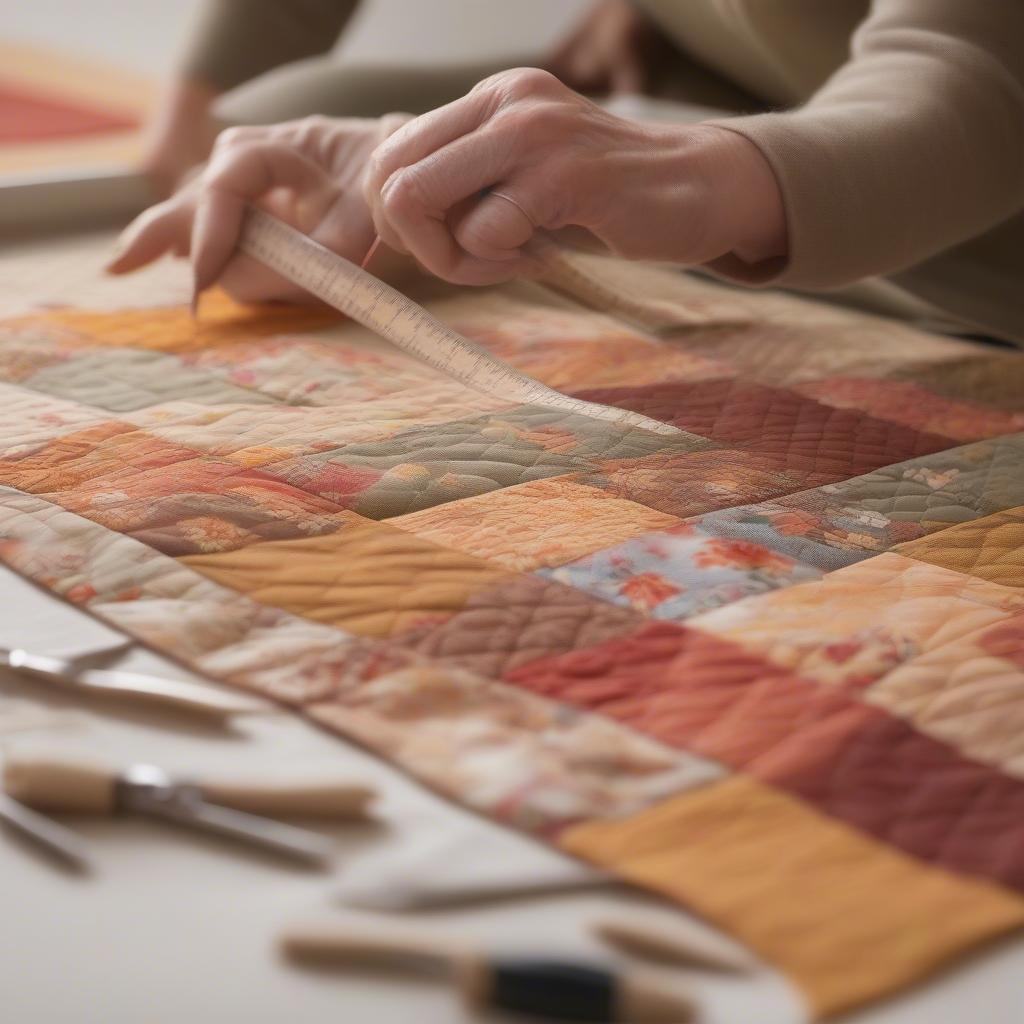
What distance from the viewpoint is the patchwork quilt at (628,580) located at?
1.77 feet

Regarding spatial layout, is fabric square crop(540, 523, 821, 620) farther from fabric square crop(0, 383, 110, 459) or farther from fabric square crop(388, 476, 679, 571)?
fabric square crop(0, 383, 110, 459)

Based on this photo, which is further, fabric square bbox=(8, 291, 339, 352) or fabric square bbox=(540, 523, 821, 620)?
fabric square bbox=(8, 291, 339, 352)

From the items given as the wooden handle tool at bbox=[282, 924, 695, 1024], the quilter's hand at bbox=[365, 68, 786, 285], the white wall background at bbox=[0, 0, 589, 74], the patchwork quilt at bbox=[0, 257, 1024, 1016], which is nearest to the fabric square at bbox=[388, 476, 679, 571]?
the patchwork quilt at bbox=[0, 257, 1024, 1016]

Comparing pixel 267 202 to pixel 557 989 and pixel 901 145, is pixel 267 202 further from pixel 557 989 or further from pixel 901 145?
pixel 557 989

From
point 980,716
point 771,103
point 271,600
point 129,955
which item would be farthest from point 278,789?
point 771,103

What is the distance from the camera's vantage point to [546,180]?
36.8 inches

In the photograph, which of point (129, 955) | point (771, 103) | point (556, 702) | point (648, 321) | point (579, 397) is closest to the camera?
point (129, 955)

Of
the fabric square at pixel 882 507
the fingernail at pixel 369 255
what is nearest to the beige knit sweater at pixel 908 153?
the fabric square at pixel 882 507

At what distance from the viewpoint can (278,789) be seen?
538 mm

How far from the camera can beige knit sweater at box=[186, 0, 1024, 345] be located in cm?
106

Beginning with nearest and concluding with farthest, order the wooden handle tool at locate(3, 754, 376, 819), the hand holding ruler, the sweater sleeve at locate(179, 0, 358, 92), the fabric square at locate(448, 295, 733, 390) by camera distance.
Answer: the wooden handle tool at locate(3, 754, 376, 819)
the hand holding ruler
the fabric square at locate(448, 295, 733, 390)
the sweater sleeve at locate(179, 0, 358, 92)

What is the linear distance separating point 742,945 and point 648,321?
2.96 ft

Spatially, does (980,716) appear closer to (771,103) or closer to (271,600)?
(271,600)

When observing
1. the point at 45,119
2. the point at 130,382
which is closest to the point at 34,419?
the point at 130,382
